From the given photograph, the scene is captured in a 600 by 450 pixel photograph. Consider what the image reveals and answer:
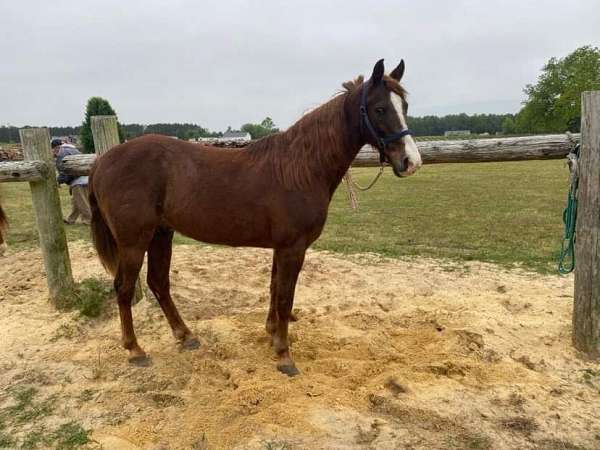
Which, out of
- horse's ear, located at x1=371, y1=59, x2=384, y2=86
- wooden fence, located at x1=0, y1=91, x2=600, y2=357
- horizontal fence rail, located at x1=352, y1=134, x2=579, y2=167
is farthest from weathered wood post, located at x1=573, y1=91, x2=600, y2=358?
horse's ear, located at x1=371, y1=59, x2=384, y2=86

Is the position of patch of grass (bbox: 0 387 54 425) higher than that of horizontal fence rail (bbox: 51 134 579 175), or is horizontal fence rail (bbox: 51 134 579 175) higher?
horizontal fence rail (bbox: 51 134 579 175)

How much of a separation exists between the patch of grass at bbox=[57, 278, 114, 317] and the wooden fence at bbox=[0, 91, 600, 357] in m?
0.10

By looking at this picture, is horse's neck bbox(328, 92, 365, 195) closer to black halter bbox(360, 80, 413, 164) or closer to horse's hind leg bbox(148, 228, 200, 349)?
black halter bbox(360, 80, 413, 164)

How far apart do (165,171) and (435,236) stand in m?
5.32

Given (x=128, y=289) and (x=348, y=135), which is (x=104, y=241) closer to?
(x=128, y=289)

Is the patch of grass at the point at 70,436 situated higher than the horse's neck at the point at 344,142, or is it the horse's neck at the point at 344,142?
the horse's neck at the point at 344,142

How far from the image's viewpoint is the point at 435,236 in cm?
729

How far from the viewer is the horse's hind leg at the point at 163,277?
3.63 m

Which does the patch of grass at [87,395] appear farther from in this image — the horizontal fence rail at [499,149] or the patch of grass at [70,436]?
the horizontal fence rail at [499,149]

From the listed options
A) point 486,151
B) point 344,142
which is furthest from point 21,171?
point 486,151

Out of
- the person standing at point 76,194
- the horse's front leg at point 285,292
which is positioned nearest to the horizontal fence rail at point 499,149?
the horse's front leg at point 285,292

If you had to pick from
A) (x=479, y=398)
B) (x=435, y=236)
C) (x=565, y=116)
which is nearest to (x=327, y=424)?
(x=479, y=398)

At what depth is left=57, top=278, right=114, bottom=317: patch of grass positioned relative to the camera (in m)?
4.16

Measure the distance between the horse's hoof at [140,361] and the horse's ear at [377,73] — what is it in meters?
2.71
